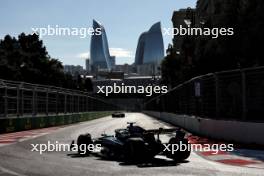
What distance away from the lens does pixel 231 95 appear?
1952 centimetres

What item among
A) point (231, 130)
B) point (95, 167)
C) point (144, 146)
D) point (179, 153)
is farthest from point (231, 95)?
point (95, 167)

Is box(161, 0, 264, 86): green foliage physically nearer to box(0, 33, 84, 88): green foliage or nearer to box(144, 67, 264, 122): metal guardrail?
box(144, 67, 264, 122): metal guardrail

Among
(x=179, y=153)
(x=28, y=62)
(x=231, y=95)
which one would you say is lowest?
(x=179, y=153)

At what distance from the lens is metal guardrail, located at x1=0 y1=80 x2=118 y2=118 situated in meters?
27.6

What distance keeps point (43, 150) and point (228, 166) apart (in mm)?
7012

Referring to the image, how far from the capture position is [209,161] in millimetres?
13555

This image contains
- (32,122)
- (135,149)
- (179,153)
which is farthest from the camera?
(32,122)

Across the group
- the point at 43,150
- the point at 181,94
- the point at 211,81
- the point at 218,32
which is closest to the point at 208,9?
the point at 218,32

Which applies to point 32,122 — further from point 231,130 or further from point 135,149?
point 135,149

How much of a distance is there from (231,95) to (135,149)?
786cm

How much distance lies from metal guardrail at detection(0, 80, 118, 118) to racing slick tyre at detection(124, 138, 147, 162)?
1554 centimetres

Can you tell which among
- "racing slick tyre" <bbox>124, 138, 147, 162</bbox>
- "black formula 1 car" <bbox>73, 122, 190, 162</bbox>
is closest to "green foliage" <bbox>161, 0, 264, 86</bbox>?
"black formula 1 car" <bbox>73, 122, 190, 162</bbox>

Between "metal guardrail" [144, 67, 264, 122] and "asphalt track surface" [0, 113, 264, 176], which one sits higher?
"metal guardrail" [144, 67, 264, 122]

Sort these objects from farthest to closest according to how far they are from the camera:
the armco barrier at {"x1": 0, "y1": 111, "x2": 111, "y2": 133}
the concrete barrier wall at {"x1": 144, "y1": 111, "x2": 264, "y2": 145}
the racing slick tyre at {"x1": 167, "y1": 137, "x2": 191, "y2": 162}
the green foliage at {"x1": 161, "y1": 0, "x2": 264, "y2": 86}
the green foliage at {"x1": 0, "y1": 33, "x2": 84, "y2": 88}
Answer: the green foliage at {"x1": 0, "y1": 33, "x2": 84, "y2": 88}, the green foliage at {"x1": 161, "y1": 0, "x2": 264, "y2": 86}, the armco barrier at {"x1": 0, "y1": 111, "x2": 111, "y2": 133}, the concrete barrier wall at {"x1": 144, "y1": 111, "x2": 264, "y2": 145}, the racing slick tyre at {"x1": 167, "y1": 137, "x2": 191, "y2": 162}
